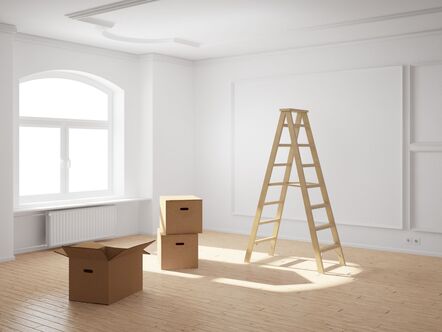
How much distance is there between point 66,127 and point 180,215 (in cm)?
251

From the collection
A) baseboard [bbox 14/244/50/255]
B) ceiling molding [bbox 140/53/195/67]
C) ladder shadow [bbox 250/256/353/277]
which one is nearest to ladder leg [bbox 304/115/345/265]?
ladder shadow [bbox 250/256/353/277]

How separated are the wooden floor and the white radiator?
1.63 feet

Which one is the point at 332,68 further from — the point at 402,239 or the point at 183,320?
the point at 183,320

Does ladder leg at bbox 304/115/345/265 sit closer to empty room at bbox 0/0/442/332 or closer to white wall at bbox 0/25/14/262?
empty room at bbox 0/0/442/332

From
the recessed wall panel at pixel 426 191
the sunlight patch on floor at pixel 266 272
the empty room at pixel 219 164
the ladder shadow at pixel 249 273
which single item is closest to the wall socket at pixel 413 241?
the empty room at pixel 219 164

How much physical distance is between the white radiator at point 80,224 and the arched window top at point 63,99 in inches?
50.0

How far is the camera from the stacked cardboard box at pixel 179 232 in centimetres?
578

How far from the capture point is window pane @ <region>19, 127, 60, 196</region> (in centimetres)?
700

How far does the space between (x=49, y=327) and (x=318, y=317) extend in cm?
195

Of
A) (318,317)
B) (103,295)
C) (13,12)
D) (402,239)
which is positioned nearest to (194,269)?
(103,295)

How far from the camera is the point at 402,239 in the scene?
679 centimetres

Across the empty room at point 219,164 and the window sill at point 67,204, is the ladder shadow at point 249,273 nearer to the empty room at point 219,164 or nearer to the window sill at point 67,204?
the empty room at point 219,164

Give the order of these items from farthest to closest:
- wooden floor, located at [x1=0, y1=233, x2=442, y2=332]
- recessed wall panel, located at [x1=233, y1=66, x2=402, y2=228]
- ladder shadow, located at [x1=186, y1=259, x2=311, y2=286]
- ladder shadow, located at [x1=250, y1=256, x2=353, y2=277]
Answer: recessed wall panel, located at [x1=233, y1=66, x2=402, y2=228], ladder shadow, located at [x1=250, y1=256, x2=353, y2=277], ladder shadow, located at [x1=186, y1=259, x2=311, y2=286], wooden floor, located at [x1=0, y1=233, x2=442, y2=332]

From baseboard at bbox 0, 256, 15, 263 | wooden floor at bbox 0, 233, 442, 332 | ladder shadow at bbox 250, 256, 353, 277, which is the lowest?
wooden floor at bbox 0, 233, 442, 332
